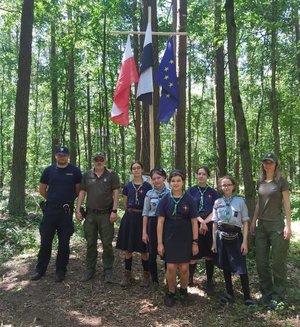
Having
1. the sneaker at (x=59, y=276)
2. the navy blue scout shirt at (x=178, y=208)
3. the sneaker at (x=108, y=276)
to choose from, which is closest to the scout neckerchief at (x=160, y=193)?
the navy blue scout shirt at (x=178, y=208)

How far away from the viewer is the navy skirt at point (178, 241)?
5.08 m

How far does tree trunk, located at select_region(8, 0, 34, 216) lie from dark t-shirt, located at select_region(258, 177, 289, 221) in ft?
24.0

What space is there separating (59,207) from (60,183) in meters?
0.40

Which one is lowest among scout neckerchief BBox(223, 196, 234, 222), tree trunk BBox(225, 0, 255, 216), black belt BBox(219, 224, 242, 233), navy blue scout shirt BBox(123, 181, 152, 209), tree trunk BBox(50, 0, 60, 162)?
black belt BBox(219, 224, 242, 233)

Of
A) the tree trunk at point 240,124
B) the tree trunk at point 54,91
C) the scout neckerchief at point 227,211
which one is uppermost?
the tree trunk at point 54,91

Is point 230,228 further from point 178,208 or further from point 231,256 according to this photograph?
point 178,208

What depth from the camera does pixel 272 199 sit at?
5117mm

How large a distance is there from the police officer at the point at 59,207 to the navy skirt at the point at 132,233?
100 centimetres

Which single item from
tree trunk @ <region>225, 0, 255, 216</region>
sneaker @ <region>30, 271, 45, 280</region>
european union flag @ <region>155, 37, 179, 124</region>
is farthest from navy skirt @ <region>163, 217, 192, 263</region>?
european union flag @ <region>155, 37, 179, 124</region>

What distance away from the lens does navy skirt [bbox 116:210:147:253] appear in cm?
577

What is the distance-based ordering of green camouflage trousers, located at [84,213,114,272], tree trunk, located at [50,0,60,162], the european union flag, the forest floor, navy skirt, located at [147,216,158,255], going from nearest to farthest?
1. the forest floor
2. navy skirt, located at [147,216,158,255]
3. green camouflage trousers, located at [84,213,114,272]
4. the european union flag
5. tree trunk, located at [50,0,60,162]

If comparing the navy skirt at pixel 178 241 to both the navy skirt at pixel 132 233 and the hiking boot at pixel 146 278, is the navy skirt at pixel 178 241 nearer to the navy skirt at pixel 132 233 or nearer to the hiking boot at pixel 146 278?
the navy skirt at pixel 132 233

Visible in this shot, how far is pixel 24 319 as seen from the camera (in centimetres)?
493

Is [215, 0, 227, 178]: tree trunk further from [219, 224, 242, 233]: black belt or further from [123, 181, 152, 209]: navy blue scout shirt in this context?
[219, 224, 242, 233]: black belt
